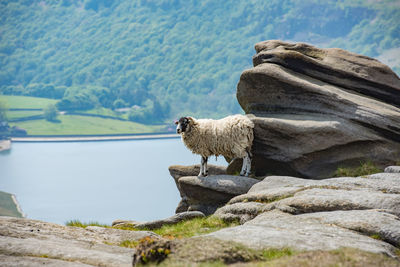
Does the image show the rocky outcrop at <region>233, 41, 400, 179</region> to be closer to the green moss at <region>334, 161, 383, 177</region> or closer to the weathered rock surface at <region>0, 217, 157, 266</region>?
the green moss at <region>334, 161, 383, 177</region>

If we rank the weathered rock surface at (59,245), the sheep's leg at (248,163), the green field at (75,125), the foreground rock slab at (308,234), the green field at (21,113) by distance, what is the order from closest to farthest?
the weathered rock surface at (59,245), the foreground rock slab at (308,234), the sheep's leg at (248,163), the green field at (75,125), the green field at (21,113)

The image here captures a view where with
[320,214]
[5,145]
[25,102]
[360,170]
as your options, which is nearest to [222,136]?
[360,170]

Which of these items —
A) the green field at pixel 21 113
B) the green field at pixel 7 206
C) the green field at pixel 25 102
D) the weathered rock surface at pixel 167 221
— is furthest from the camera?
the green field at pixel 25 102

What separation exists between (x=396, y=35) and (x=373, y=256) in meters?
215

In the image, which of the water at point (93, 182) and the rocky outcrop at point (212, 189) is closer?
the rocky outcrop at point (212, 189)

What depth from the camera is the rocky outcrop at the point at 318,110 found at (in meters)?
21.0

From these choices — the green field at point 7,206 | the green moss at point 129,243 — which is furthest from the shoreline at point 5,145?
the green moss at point 129,243

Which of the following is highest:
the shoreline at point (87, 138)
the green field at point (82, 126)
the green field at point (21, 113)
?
the green field at point (21, 113)

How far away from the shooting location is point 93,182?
91.9 meters

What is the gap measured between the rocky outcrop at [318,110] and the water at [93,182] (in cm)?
3789

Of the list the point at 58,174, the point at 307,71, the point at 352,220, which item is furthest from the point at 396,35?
the point at 352,220

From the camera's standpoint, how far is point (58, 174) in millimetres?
97938

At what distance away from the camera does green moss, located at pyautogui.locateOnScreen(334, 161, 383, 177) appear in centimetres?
2058

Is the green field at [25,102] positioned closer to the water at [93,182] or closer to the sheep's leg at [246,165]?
the water at [93,182]
